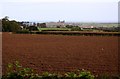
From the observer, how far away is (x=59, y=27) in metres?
110

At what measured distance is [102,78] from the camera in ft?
23.3

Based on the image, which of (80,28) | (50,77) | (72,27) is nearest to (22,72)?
(50,77)

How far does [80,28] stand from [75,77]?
97.0 meters

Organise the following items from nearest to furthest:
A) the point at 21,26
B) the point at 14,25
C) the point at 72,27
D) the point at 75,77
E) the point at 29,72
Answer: the point at 75,77 → the point at 29,72 → the point at 14,25 → the point at 21,26 → the point at 72,27

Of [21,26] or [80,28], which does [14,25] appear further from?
[80,28]

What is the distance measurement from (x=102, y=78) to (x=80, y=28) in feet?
318

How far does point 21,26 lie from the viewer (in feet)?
340

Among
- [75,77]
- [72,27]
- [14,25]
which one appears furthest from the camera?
[72,27]

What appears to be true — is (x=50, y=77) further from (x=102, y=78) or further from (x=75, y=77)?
(x=102, y=78)

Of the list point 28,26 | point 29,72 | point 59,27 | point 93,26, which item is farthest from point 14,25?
point 29,72

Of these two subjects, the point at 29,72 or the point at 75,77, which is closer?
the point at 75,77

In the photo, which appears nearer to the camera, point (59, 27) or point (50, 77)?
point (50, 77)

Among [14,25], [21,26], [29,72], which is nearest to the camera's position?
[29,72]

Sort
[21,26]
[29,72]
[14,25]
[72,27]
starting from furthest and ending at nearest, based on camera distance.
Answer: [72,27], [21,26], [14,25], [29,72]
